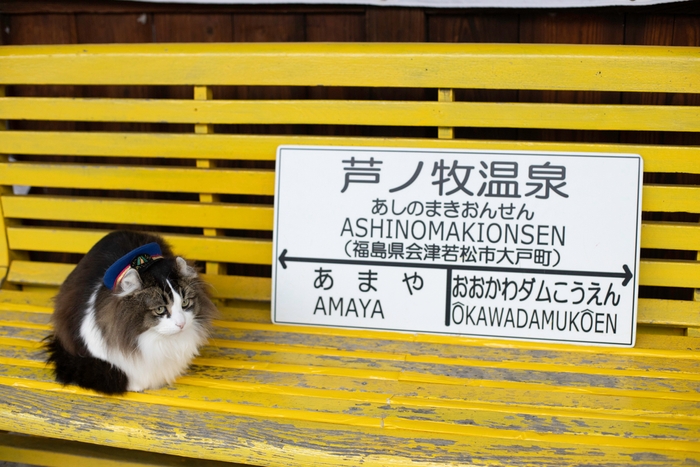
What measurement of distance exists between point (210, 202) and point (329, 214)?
Answer: 1.66ft

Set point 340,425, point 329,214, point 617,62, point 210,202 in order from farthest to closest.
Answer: point 210,202, point 329,214, point 617,62, point 340,425

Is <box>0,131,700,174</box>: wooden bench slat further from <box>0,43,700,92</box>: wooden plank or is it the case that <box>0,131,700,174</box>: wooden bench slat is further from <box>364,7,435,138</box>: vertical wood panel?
<box>364,7,435,138</box>: vertical wood panel

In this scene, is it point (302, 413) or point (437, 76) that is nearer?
point (302, 413)

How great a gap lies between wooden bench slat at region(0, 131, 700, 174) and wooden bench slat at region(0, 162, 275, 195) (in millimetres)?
58

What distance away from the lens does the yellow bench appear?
5.52 ft

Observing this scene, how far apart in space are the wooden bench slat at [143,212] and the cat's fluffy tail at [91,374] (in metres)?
0.69

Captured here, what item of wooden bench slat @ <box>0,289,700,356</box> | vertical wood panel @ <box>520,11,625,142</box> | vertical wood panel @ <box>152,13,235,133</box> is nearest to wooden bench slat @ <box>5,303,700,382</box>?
wooden bench slat @ <box>0,289,700,356</box>

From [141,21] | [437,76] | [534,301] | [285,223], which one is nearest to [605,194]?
[534,301]

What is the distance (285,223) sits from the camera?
229 cm

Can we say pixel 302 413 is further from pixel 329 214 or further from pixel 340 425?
pixel 329 214

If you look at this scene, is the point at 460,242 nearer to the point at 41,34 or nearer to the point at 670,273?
the point at 670,273

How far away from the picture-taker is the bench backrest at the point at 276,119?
2125mm

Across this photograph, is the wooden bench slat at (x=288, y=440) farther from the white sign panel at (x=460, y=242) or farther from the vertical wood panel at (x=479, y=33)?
the vertical wood panel at (x=479, y=33)

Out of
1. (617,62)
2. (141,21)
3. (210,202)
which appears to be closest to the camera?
(617,62)
